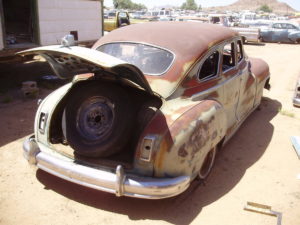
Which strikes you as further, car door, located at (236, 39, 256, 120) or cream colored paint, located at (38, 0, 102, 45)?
cream colored paint, located at (38, 0, 102, 45)

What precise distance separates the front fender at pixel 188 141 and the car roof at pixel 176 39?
0.45 meters

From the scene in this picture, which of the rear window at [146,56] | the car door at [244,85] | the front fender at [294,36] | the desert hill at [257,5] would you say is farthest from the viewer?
the desert hill at [257,5]

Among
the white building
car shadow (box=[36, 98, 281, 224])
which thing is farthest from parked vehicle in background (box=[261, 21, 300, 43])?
car shadow (box=[36, 98, 281, 224])

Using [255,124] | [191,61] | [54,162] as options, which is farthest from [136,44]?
[255,124]

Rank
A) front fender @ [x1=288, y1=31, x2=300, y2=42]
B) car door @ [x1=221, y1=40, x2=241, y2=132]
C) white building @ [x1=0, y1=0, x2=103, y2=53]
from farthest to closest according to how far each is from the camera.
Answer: front fender @ [x1=288, y1=31, x2=300, y2=42], white building @ [x1=0, y1=0, x2=103, y2=53], car door @ [x1=221, y1=40, x2=241, y2=132]

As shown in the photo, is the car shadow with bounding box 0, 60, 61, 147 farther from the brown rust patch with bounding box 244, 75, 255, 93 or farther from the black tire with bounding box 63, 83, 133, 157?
the brown rust patch with bounding box 244, 75, 255, 93

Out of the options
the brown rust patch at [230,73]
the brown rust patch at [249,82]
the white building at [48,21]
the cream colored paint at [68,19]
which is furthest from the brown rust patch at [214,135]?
the cream colored paint at [68,19]

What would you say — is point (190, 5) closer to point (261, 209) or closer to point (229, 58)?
point (229, 58)

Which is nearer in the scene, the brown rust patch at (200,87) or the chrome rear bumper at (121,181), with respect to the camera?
the chrome rear bumper at (121,181)

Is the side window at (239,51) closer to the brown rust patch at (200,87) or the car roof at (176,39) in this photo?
the car roof at (176,39)

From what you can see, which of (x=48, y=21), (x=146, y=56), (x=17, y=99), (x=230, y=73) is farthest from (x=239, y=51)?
(x=48, y=21)

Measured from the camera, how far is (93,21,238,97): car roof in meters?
3.62

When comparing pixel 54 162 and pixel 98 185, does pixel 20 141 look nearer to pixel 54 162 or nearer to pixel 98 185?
pixel 54 162

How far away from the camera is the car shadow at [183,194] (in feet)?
10.7
